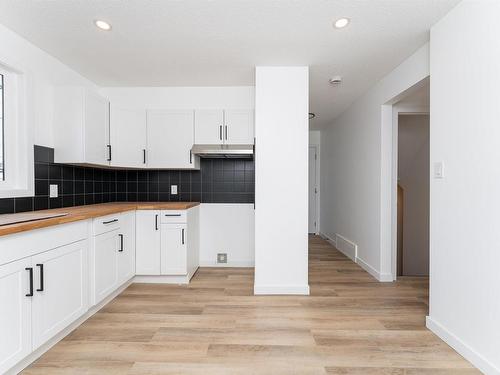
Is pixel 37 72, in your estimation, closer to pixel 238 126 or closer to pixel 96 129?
pixel 96 129

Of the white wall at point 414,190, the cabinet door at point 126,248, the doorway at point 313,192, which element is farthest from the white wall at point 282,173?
the doorway at point 313,192

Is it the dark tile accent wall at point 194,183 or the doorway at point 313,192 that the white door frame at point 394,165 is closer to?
the dark tile accent wall at point 194,183

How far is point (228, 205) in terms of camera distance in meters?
3.71

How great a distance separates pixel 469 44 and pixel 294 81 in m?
1.41

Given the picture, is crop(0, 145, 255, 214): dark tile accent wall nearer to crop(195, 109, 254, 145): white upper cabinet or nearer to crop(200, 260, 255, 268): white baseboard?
crop(195, 109, 254, 145): white upper cabinet

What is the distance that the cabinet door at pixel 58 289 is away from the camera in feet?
5.61

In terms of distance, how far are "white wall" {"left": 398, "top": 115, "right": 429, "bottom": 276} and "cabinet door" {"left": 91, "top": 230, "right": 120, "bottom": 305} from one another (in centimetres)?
404

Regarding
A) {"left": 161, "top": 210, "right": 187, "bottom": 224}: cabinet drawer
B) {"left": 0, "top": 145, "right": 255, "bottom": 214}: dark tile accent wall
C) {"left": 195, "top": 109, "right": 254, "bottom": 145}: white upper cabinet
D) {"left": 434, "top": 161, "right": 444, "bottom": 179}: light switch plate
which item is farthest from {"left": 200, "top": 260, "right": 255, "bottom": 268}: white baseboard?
{"left": 434, "top": 161, "right": 444, "bottom": 179}: light switch plate

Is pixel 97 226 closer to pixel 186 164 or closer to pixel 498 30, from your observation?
pixel 186 164

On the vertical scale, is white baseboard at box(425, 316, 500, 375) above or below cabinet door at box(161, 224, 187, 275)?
below

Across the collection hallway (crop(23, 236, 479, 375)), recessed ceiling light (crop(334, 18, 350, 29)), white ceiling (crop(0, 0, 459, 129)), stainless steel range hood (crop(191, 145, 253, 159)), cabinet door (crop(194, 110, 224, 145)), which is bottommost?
hallway (crop(23, 236, 479, 375))

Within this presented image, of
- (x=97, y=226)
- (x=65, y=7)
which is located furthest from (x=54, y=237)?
→ (x=65, y=7)

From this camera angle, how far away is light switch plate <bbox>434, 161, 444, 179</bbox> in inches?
78.8

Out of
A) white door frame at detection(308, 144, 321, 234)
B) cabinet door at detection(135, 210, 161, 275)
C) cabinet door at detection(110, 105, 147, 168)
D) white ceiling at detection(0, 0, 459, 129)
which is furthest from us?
white door frame at detection(308, 144, 321, 234)
